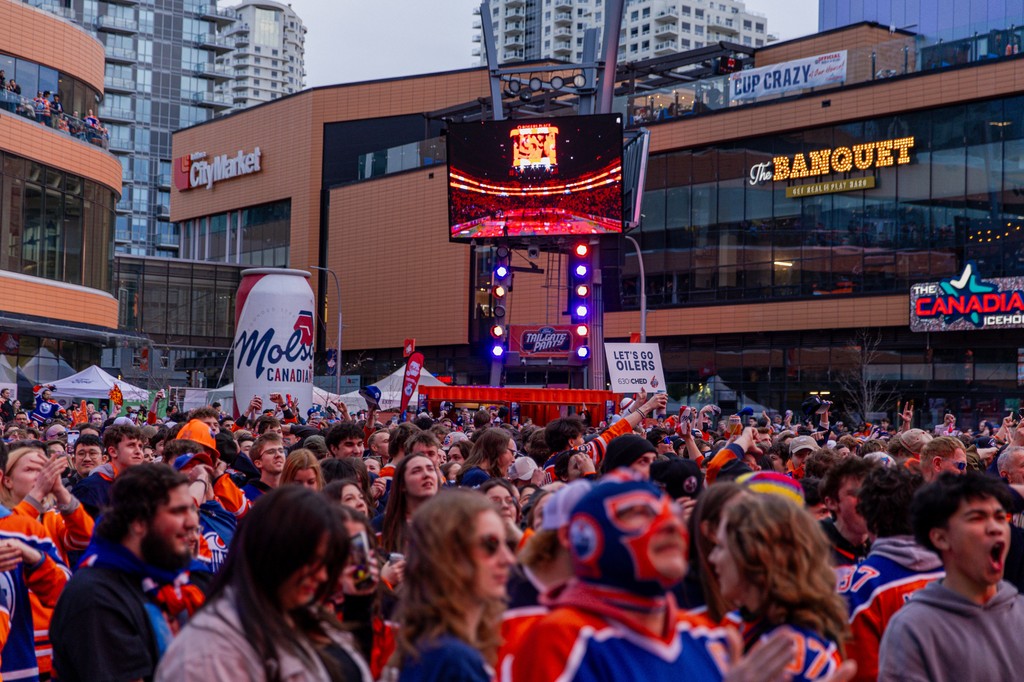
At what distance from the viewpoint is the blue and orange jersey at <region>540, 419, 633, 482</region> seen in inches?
370

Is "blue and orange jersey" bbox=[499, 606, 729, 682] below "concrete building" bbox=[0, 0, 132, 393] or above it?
below

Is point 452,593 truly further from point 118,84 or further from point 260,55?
point 260,55

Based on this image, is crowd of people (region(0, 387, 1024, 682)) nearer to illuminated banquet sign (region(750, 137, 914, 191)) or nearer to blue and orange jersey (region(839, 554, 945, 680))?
blue and orange jersey (region(839, 554, 945, 680))

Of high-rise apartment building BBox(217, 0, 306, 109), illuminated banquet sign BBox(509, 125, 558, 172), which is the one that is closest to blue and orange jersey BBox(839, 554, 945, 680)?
illuminated banquet sign BBox(509, 125, 558, 172)

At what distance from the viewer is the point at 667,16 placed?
6073 inches

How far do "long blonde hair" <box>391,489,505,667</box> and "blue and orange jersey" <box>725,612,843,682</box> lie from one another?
83 cm

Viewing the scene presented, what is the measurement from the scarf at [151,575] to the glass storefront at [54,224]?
36438mm

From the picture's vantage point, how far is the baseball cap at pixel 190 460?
7.29m

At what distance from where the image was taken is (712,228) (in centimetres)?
4909

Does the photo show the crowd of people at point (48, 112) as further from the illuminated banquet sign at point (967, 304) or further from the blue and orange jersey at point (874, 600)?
the blue and orange jersey at point (874, 600)

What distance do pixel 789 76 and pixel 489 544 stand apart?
45.0 m

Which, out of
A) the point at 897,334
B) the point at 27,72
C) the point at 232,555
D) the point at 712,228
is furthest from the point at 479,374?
the point at 232,555

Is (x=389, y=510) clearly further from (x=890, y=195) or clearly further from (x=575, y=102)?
(x=575, y=102)

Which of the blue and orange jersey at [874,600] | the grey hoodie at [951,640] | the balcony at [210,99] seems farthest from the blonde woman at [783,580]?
the balcony at [210,99]
